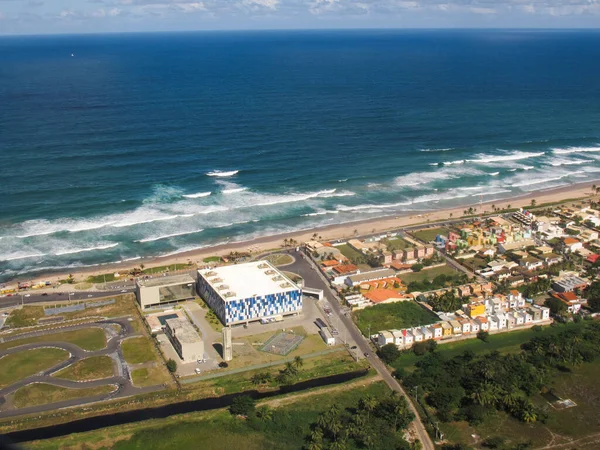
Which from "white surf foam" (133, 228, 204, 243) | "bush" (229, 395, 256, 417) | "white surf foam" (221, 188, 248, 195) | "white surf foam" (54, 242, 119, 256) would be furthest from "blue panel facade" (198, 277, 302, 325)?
"white surf foam" (221, 188, 248, 195)

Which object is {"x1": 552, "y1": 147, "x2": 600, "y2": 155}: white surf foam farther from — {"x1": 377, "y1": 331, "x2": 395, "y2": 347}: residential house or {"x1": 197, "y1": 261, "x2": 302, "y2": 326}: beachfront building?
{"x1": 377, "y1": 331, "x2": 395, "y2": 347}: residential house

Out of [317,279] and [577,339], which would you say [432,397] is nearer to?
[577,339]

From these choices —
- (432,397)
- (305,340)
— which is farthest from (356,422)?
(305,340)

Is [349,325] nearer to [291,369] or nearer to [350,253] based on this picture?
[291,369]

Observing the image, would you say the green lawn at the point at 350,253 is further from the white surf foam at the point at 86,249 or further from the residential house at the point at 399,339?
the white surf foam at the point at 86,249

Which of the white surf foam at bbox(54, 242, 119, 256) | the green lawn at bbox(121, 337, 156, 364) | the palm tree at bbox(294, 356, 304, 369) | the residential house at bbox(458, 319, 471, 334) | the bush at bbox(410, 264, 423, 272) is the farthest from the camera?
the white surf foam at bbox(54, 242, 119, 256)
